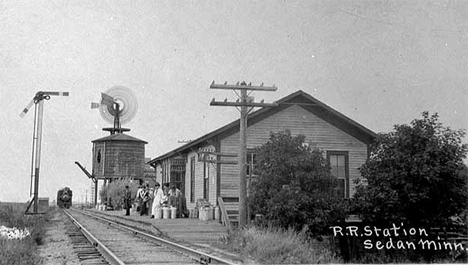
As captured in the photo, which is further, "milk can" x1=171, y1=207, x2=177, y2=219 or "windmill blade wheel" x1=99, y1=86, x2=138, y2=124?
"windmill blade wheel" x1=99, y1=86, x2=138, y2=124

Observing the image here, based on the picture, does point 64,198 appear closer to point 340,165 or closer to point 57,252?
point 340,165

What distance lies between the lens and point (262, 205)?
18.8m

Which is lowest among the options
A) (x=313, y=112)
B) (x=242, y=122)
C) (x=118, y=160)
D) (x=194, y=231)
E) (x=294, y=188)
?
(x=194, y=231)

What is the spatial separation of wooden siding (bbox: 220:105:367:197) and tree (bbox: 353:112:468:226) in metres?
5.12

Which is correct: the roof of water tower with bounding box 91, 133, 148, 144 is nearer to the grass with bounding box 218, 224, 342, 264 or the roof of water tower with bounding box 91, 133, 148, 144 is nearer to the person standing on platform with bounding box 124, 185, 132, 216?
the person standing on platform with bounding box 124, 185, 132, 216

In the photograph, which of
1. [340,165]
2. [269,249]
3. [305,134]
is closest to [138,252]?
[269,249]

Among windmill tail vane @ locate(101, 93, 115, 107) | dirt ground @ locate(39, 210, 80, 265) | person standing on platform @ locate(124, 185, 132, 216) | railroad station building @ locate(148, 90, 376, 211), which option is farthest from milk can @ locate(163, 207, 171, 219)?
windmill tail vane @ locate(101, 93, 115, 107)

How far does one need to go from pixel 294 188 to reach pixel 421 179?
14.2 ft

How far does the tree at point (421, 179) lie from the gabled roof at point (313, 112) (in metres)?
5.03

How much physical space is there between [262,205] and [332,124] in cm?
774

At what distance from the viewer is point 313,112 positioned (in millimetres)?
24984

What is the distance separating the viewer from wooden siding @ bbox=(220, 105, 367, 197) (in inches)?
949

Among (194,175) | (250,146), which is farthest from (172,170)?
(250,146)

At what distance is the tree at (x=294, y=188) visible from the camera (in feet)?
59.7
